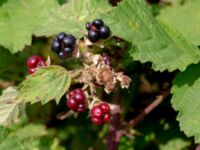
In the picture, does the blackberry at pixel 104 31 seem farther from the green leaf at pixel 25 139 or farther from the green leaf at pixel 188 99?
the green leaf at pixel 25 139

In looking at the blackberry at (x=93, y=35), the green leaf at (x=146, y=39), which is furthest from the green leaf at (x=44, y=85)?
the green leaf at (x=146, y=39)

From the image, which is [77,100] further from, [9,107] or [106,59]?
[9,107]

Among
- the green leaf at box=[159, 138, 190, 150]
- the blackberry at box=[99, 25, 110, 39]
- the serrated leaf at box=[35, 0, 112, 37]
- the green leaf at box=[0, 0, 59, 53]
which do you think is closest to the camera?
the blackberry at box=[99, 25, 110, 39]

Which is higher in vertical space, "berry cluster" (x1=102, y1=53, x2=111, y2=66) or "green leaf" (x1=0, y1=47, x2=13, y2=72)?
"berry cluster" (x1=102, y1=53, x2=111, y2=66)

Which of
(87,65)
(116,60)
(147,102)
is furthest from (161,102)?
(87,65)

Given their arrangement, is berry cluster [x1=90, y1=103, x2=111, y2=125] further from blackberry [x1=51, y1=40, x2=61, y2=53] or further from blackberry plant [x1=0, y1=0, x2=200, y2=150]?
blackberry [x1=51, y1=40, x2=61, y2=53]

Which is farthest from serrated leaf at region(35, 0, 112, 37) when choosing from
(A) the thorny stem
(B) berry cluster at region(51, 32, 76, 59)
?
(A) the thorny stem
